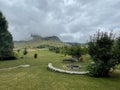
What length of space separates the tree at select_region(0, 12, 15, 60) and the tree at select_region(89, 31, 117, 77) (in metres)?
44.2

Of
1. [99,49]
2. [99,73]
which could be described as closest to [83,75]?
[99,73]

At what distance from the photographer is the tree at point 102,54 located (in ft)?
121

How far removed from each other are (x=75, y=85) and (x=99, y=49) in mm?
10027

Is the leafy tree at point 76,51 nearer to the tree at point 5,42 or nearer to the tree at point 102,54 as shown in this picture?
the tree at point 5,42

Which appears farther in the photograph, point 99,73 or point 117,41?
point 117,41

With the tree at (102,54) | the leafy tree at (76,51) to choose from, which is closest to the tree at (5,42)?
the leafy tree at (76,51)

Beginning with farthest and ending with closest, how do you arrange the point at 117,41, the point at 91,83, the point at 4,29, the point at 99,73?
the point at 4,29, the point at 117,41, the point at 99,73, the point at 91,83

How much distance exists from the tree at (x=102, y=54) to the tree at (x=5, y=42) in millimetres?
44213

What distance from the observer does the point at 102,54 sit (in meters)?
37.3

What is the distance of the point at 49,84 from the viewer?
30.8 metres

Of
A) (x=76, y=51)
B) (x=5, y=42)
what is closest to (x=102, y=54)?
(x=76, y=51)

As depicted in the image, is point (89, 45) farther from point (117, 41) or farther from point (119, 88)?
point (119, 88)

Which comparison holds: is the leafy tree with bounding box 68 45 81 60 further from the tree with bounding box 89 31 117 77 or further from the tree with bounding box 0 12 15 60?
the tree with bounding box 89 31 117 77

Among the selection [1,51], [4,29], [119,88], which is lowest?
[119,88]
